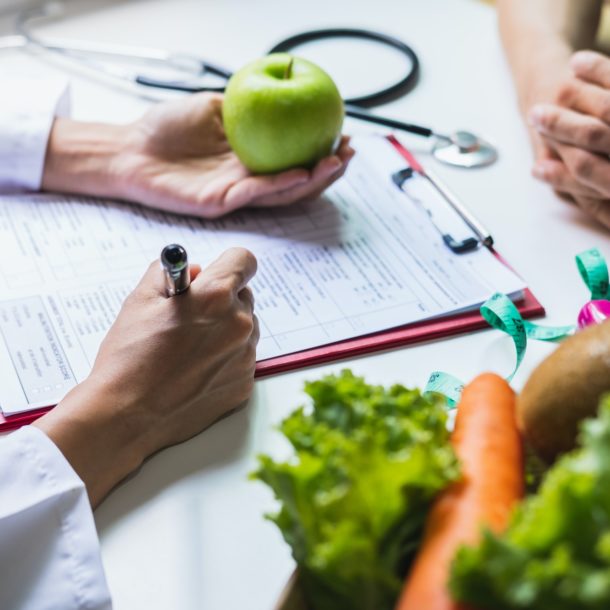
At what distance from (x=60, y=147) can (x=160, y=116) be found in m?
0.13

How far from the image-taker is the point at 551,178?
1.09m

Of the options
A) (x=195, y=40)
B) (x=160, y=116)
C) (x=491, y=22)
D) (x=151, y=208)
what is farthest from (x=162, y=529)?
(x=491, y=22)

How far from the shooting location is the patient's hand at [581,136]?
103 centimetres

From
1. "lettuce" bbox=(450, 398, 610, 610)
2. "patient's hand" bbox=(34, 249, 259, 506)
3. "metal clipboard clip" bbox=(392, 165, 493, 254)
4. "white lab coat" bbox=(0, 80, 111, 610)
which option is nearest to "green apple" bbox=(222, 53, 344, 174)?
Answer: "metal clipboard clip" bbox=(392, 165, 493, 254)

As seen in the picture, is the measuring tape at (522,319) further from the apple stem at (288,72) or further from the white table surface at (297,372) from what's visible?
the apple stem at (288,72)

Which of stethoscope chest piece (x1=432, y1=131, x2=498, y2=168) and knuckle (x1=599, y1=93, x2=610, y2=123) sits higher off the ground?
knuckle (x1=599, y1=93, x2=610, y2=123)

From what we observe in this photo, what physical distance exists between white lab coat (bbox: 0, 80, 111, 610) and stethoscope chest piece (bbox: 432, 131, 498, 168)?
679 millimetres

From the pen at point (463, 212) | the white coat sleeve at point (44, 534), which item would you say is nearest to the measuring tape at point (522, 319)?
the pen at point (463, 212)

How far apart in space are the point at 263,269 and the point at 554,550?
2.05 ft

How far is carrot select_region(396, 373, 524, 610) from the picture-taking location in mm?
456

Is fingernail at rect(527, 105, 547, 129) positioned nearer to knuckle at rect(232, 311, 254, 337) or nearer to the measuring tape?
the measuring tape

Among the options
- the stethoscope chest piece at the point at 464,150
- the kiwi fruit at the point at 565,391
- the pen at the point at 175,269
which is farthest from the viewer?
the stethoscope chest piece at the point at 464,150

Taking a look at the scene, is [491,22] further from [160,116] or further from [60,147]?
[60,147]

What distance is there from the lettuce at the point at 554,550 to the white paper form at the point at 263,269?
1.58ft
